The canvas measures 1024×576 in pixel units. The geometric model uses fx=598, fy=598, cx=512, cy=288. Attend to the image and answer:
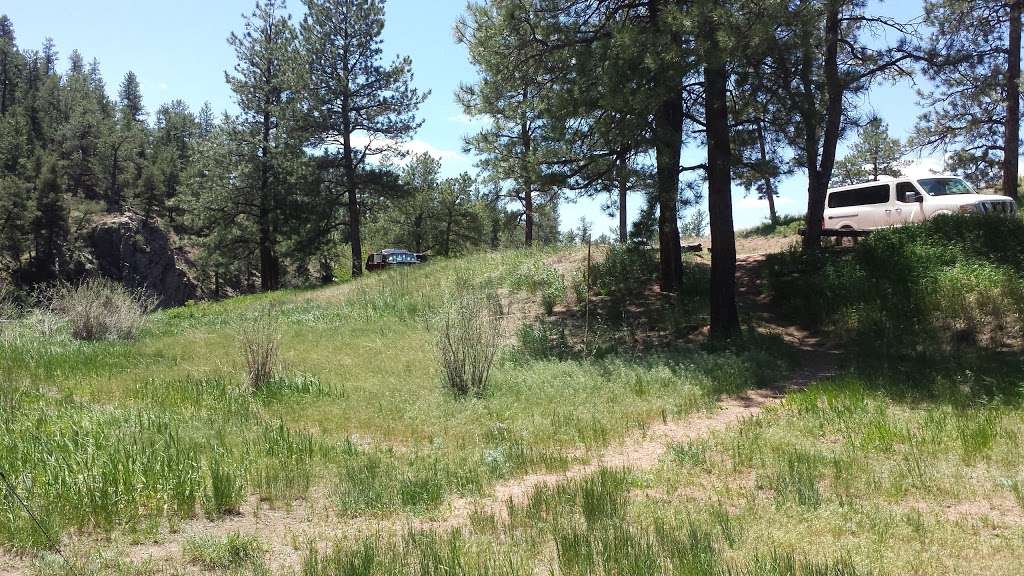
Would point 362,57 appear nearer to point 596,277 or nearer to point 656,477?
point 596,277

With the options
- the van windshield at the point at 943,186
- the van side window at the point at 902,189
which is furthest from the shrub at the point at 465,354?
the van windshield at the point at 943,186

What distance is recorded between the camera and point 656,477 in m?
5.58

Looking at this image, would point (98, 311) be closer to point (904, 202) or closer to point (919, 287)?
point (919, 287)

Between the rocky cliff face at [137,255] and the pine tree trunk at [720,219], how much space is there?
44418 mm

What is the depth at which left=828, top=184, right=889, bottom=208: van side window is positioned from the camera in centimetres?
1769

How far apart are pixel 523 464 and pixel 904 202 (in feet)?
53.4

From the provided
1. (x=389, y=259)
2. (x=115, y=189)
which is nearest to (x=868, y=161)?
(x=389, y=259)

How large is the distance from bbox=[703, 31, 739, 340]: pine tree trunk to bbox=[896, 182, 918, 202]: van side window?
26.0 ft

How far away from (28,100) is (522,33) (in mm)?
74928

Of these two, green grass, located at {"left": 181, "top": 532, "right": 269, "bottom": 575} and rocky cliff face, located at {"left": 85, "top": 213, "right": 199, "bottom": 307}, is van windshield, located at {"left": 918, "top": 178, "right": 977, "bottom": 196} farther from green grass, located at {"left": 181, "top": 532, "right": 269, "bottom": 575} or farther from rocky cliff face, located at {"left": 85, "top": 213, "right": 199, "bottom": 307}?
rocky cliff face, located at {"left": 85, "top": 213, "right": 199, "bottom": 307}

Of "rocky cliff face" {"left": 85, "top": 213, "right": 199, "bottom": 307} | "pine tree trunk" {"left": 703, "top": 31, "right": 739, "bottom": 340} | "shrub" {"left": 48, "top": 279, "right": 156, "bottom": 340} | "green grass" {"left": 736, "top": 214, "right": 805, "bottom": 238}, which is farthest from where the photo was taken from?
"rocky cliff face" {"left": 85, "top": 213, "right": 199, "bottom": 307}

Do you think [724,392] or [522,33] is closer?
[724,392]

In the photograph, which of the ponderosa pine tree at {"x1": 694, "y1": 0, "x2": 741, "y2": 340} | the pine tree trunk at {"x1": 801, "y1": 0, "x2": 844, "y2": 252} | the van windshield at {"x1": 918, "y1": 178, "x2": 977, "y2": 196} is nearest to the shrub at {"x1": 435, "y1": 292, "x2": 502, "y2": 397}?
the ponderosa pine tree at {"x1": 694, "y1": 0, "x2": 741, "y2": 340}

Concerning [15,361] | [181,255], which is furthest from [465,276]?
[181,255]
